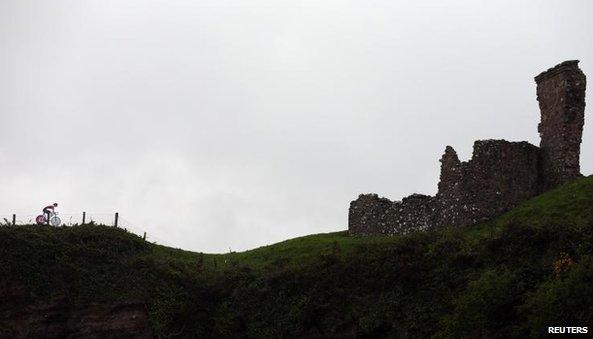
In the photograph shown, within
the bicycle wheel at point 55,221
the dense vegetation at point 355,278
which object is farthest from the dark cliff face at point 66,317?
the bicycle wheel at point 55,221

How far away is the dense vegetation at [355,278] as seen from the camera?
16375 millimetres

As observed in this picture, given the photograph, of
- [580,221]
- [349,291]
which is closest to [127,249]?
Result: [349,291]

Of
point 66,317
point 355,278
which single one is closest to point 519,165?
point 355,278

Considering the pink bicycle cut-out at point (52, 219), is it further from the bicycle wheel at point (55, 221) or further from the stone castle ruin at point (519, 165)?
the stone castle ruin at point (519, 165)

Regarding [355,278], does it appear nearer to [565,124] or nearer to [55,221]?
[565,124]

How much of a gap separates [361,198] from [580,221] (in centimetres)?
1283

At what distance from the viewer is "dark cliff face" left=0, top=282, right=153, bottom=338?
2198 cm

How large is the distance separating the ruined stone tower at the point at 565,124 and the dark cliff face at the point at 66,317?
15497 mm

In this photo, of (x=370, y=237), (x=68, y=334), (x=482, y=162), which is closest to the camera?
(x=68, y=334)

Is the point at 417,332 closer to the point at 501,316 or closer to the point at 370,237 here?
the point at 501,316

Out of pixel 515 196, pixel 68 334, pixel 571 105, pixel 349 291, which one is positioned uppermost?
pixel 571 105

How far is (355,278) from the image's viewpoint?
2081 cm

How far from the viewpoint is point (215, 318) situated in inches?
898

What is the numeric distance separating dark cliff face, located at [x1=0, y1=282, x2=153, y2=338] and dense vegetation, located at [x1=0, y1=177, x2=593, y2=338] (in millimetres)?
337
